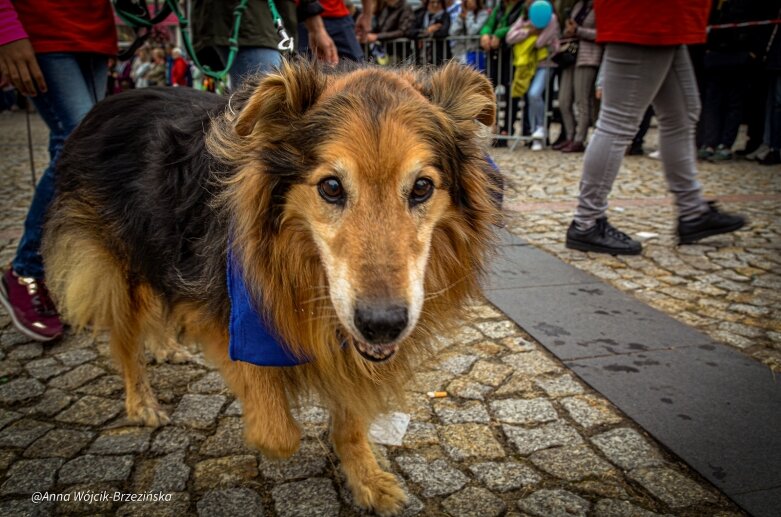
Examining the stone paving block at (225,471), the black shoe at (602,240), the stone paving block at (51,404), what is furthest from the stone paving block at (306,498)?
the black shoe at (602,240)

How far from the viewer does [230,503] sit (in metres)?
2.15

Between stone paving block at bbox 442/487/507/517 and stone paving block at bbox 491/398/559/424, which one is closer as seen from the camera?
stone paving block at bbox 442/487/507/517

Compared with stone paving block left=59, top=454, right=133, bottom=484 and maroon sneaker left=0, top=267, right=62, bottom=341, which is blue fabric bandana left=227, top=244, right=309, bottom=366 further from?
maroon sneaker left=0, top=267, right=62, bottom=341

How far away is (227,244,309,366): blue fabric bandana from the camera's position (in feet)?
6.50

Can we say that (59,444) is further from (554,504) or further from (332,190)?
(554,504)

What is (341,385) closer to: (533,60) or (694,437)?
(694,437)

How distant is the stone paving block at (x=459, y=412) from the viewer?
2.65 m

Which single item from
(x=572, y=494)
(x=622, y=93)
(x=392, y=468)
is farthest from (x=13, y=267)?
(x=622, y=93)

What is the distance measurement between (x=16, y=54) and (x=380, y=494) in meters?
2.81

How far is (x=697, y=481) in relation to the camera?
2209 millimetres

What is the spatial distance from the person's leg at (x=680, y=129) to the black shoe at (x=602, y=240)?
1.75 ft

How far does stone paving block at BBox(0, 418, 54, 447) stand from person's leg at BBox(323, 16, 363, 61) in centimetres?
387

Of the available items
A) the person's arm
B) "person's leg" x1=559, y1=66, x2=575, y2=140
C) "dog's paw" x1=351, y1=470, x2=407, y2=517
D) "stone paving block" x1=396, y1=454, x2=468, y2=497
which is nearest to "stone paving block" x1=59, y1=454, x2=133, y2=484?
"dog's paw" x1=351, y1=470, x2=407, y2=517

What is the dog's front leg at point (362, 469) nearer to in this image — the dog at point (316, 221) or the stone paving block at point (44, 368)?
the dog at point (316, 221)
